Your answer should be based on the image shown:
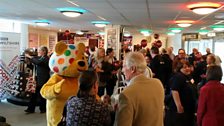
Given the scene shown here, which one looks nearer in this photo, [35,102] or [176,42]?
[35,102]

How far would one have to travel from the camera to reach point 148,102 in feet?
7.86

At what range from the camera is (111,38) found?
12453 millimetres

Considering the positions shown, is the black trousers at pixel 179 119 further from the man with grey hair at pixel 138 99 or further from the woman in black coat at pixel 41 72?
the woman in black coat at pixel 41 72

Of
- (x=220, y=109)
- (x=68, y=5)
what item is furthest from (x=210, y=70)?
(x=68, y=5)

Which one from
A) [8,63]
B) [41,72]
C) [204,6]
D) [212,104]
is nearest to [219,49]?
[204,6]

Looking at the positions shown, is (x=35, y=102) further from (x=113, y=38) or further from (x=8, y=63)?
(x=113, y=38)

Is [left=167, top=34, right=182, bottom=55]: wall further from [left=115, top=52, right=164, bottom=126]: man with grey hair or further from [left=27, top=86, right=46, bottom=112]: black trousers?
[left=115, top=52, right=164, bottom=126]: man with grey hair

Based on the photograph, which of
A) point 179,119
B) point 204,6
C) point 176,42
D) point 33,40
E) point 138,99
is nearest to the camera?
point 138,99

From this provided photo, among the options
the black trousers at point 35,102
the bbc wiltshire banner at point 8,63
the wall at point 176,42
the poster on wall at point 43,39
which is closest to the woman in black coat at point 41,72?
the black trousers at point 35,102

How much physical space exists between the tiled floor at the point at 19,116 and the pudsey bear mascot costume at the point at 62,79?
290 cm

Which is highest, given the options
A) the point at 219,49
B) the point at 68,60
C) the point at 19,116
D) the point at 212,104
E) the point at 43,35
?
the point at 43,35

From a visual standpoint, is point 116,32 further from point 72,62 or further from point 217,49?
point 72,62

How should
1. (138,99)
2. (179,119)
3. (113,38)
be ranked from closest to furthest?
(138,99) → (179,119) → (113,38)

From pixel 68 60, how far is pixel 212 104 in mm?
1780
